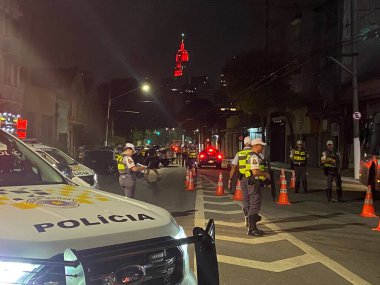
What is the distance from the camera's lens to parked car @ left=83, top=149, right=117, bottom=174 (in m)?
26.9

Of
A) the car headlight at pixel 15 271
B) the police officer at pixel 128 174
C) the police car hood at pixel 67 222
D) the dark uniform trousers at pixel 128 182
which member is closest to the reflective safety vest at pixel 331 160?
the police officer at pixel 128 174

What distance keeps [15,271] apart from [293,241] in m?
6.91

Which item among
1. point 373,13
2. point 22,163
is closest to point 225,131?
point 373,13

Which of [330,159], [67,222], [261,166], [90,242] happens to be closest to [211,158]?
[330,159]

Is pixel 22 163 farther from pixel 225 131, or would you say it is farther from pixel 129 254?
pixel 225 131

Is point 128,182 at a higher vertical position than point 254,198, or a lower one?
higher

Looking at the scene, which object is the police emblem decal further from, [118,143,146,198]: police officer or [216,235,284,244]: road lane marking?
[118,143,146,198]: police officer

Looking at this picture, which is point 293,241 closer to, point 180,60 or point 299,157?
point 299,157

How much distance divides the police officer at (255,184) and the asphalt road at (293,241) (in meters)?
0.26

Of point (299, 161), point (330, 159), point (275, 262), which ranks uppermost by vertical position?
point (330, 159)

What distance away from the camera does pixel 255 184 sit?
9.42 meters

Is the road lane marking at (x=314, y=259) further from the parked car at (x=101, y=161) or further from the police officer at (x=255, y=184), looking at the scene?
the parked car at (x=101, y=161)

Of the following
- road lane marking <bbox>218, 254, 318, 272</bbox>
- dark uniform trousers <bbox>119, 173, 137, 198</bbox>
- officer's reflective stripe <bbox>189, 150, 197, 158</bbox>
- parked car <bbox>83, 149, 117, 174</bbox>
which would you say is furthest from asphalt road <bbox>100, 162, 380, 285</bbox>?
parked car <bbox>83, 149, 117, 174</bbox>

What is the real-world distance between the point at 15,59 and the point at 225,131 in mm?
42368
